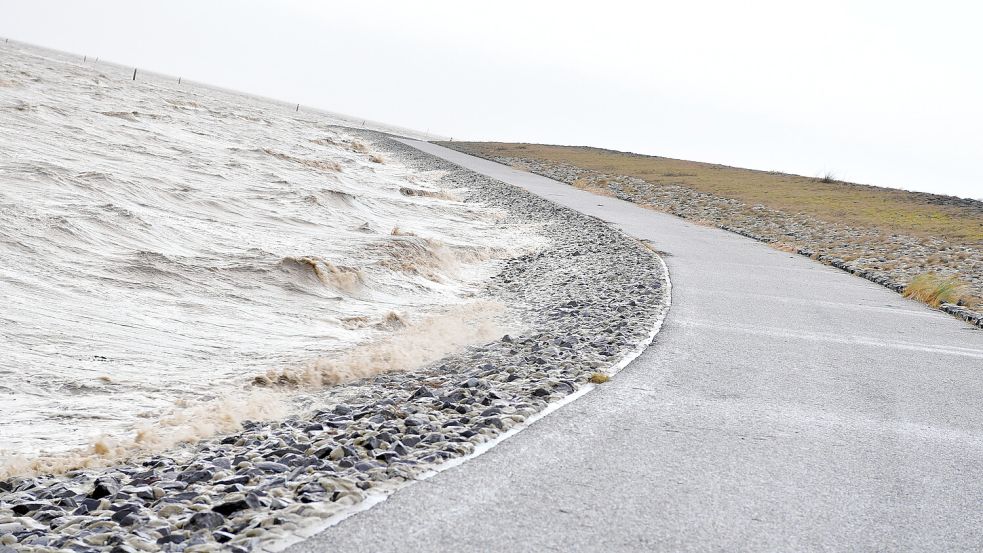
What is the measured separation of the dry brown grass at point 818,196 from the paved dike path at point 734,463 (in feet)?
71.9

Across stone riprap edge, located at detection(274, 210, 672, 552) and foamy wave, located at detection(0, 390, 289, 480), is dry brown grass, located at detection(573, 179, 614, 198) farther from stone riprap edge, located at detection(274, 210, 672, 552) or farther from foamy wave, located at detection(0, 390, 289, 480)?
foamy wave, located at detection(0, 390, 289, 480)

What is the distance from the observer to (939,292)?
1723 centimetres

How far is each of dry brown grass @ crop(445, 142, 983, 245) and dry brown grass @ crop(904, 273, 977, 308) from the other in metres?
11.4

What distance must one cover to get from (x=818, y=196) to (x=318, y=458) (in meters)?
42.8

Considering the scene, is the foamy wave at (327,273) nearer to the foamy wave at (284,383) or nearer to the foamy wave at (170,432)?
the foamy wave at (284,383)

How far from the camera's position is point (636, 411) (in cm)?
722

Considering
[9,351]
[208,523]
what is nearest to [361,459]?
[208,523]

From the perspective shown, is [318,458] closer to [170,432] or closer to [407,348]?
[170,432]

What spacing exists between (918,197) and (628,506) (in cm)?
4609

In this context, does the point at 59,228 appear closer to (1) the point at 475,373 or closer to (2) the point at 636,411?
(1) the point at 475,373

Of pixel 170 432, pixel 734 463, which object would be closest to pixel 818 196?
pixel 734 463

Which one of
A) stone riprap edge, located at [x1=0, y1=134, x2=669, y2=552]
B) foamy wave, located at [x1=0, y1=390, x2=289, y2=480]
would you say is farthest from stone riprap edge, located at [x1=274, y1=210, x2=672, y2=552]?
foamy wave, located at [x1=0, y1=390, x2=289, y2=480]

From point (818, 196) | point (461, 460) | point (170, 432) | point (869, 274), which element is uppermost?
point (818, 196)

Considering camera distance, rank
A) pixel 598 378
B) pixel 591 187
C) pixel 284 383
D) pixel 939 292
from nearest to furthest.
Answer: pixel 598 378, pixel 284 383, pixel 939 292, pixel 591 187
